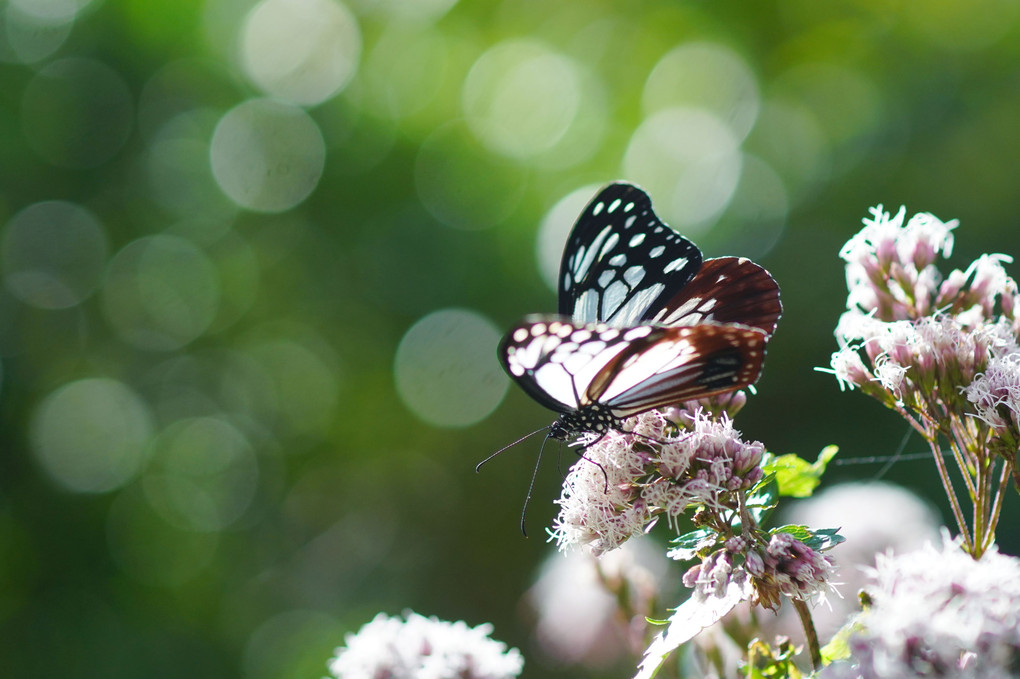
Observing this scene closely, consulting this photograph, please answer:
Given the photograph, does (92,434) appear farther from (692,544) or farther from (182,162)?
(692,544)

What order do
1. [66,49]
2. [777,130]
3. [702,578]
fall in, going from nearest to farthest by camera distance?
[702,578] < [777,130] < [66,49]

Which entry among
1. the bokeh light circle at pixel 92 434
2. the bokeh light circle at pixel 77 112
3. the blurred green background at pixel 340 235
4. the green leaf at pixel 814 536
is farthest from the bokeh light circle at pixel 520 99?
the green leaf at pixel 814 536

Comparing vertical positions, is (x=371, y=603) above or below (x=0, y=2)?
below

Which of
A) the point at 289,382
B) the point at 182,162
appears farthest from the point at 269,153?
the point at 289,382

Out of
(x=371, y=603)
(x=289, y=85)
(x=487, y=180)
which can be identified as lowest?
(x=371, y=603)

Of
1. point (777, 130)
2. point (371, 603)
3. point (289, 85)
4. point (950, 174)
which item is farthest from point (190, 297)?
point (950, 174)


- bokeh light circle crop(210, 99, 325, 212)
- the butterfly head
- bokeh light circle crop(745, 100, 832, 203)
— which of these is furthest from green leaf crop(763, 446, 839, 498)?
bokeh light circle crop(210, 99, 325, 212)

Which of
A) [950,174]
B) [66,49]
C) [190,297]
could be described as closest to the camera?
[950,174]

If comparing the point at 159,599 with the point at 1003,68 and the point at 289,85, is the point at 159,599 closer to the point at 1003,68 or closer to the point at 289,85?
the point at 289,85
